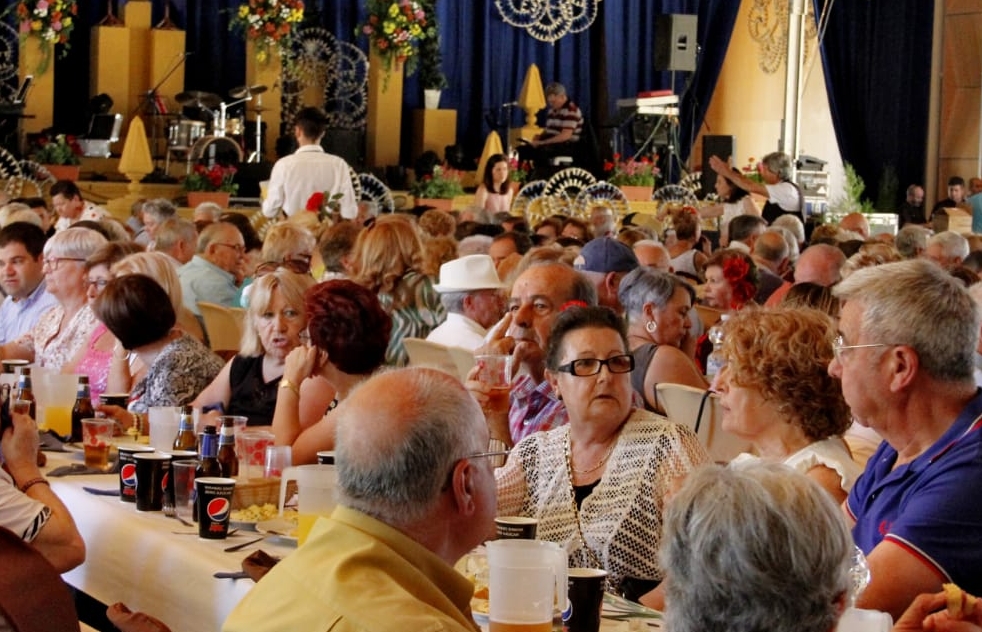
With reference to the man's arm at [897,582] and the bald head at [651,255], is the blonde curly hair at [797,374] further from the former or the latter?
the bald head at [651,255]

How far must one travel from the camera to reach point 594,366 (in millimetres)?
3402

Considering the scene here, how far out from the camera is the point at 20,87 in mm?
15664

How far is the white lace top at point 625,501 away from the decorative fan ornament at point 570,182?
10831 millimetres

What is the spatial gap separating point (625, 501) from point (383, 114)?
48.4 feet

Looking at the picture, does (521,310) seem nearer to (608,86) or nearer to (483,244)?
(483,244)

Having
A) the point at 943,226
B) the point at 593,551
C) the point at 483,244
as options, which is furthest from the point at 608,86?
the point at 593,551

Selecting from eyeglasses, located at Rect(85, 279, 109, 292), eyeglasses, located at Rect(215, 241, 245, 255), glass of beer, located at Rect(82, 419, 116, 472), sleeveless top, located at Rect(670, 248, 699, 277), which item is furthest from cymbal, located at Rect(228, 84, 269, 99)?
glass of beer, located at Rect(82, 419, 116, 472)

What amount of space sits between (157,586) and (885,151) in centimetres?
1775

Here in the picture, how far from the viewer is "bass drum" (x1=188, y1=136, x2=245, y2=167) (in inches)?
589

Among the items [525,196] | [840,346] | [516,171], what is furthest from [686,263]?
[516,171]

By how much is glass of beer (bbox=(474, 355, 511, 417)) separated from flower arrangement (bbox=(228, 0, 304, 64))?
42.4 feet

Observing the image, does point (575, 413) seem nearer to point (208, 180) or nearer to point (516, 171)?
point (208, 180)

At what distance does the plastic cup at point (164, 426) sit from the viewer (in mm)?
3924

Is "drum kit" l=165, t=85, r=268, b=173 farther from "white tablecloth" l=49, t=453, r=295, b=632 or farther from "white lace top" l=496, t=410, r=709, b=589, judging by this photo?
"white lace top" l=496, t=410, r=709, b=589
